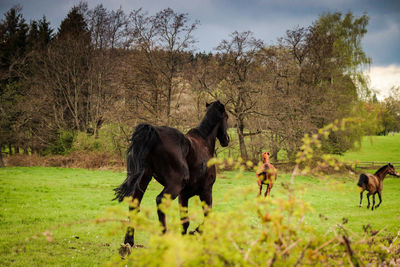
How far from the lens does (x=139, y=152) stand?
4.03 m

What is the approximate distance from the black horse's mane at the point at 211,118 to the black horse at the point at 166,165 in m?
0.33

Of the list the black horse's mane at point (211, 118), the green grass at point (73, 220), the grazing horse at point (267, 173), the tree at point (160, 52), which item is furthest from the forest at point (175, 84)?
the black horse's mane at point (211, 118)

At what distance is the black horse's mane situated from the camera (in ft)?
17.1

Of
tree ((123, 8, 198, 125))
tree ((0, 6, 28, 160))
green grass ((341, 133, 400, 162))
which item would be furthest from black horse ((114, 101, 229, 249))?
green grass ((341, 133, 400, 162))

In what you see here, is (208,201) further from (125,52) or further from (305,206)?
(125,52)

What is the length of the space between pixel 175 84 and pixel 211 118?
65.8ft

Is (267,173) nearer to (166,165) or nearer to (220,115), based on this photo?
(220,115)

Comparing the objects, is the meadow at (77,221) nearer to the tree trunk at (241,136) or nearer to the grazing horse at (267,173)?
the grazing horse at (267,173)

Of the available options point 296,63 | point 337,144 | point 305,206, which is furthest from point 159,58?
point 305,206

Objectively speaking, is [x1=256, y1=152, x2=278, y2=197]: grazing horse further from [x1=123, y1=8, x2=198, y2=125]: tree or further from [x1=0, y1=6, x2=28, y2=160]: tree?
[x1=0, y1=6, x2=28, y2=160]: tree

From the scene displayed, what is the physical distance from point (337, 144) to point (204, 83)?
45.2 feet

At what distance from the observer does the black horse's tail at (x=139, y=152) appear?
13.1 feet

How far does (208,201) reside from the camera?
4.84 meters

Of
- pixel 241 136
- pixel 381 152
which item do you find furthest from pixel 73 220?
pixel 381 152
